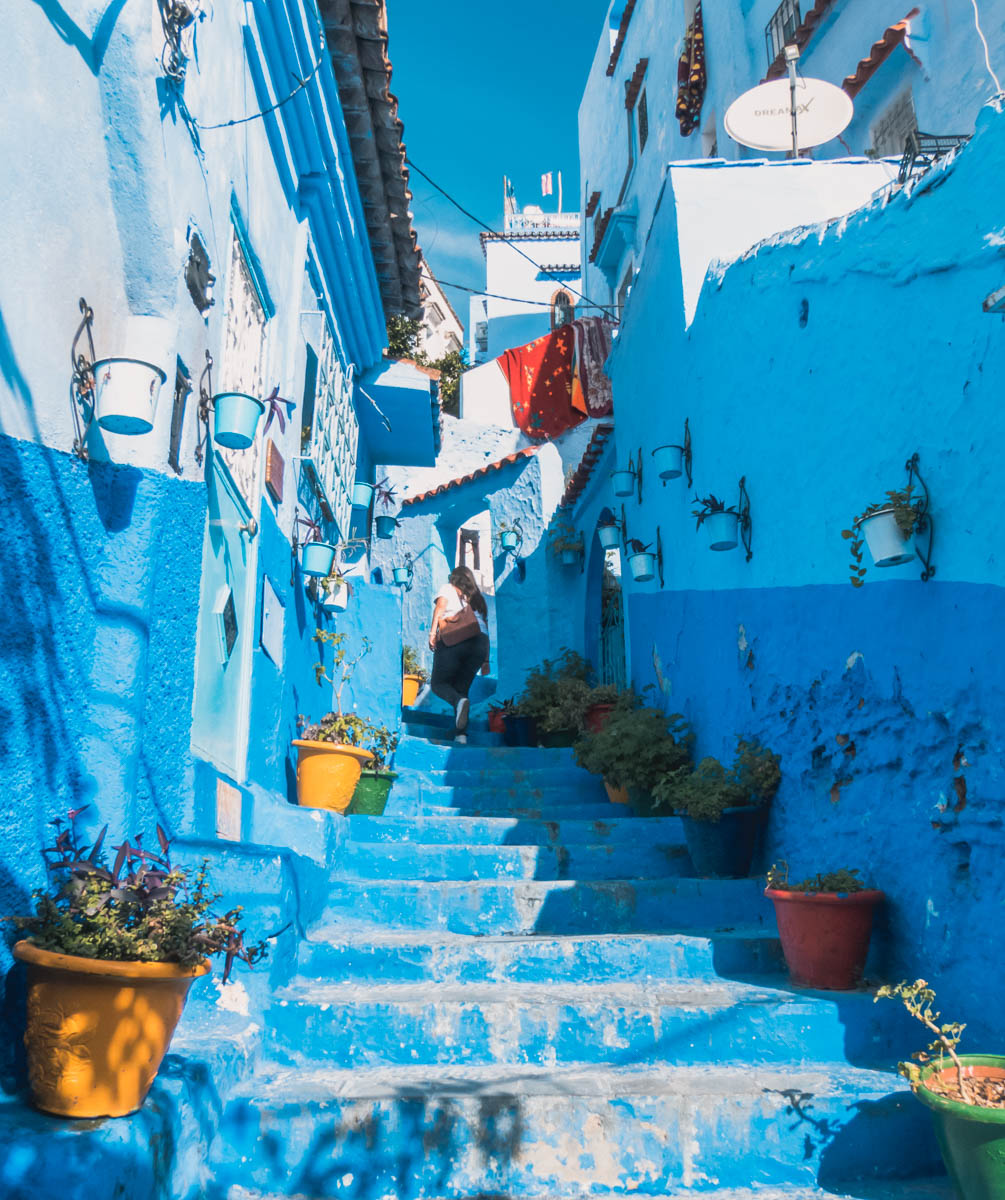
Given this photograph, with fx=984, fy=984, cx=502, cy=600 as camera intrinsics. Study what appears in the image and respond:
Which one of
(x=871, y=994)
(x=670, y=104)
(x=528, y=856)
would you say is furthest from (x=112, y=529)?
(x=670, y=104)

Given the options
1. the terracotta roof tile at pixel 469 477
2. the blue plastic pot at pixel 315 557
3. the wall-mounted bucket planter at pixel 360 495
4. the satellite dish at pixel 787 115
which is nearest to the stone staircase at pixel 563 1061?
the blue plastic pot at pixel 315 557

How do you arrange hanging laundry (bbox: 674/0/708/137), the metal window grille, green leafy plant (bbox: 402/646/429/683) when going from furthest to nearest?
hanging laundry (bbox: 674/0/708/137), green leafy plant (bbox: 402/646/429/683), the metal window grille

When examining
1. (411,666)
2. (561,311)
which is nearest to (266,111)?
(411,666)

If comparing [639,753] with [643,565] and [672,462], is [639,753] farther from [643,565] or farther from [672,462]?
[672,462]

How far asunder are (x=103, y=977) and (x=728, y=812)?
10.9 feet

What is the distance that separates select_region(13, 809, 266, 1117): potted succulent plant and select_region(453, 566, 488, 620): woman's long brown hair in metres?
6.64

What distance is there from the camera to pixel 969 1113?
2.52 meters

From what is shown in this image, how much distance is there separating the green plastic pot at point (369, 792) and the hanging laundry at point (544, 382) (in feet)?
29.0

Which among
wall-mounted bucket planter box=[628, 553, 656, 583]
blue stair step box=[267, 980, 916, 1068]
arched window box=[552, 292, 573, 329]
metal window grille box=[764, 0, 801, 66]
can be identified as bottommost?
blue stair step box=[267, 980, 916, 1068]

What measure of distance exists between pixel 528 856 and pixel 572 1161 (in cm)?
215

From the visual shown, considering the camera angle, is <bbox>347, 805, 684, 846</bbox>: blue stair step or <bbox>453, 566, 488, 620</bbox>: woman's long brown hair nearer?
<bbox>347, 805, 684, 846</bbox>: blue stair step

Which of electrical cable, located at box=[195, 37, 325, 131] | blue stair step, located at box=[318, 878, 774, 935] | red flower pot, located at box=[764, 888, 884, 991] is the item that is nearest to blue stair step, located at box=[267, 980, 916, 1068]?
red flower pot, located at box=[764, 888, 884, 991]

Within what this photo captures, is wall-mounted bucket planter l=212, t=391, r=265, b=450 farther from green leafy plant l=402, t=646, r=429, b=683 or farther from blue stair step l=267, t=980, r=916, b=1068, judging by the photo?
green leafy plant l=402, t=646, r=429, b=683

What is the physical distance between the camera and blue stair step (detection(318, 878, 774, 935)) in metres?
4.64
